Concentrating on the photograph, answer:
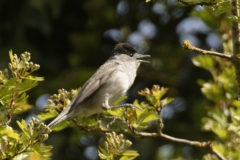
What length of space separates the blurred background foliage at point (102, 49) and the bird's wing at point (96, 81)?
774 millimetres

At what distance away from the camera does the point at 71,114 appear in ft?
12.7

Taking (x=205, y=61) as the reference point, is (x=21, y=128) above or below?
above

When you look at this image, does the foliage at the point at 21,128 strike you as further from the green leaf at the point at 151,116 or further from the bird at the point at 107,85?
the bird at the point at 107,85

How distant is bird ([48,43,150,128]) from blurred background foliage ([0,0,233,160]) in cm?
68

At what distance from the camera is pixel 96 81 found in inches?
181

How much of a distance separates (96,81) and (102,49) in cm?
161

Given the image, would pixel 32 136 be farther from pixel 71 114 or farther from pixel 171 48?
pixel 171 48

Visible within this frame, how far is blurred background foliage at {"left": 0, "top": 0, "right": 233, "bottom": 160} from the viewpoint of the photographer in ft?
18.1

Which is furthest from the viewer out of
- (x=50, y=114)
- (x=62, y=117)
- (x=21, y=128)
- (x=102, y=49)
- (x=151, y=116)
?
(x=102, y=49)

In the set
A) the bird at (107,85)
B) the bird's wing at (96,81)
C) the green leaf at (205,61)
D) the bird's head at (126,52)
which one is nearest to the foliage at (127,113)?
the bird at (107,85)

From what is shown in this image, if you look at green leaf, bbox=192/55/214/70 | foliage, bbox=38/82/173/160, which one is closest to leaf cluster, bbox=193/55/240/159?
green leaf, bbox=192/55/214/70

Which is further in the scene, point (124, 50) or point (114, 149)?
point (124, 50)

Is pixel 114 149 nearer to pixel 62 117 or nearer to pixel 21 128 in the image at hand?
pixel 21 128

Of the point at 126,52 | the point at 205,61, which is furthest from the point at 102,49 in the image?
the point at 205,61
